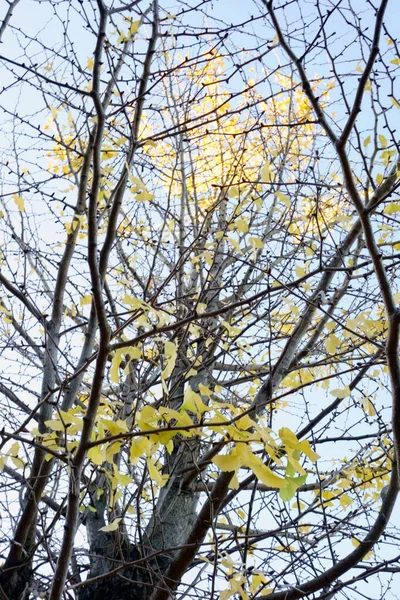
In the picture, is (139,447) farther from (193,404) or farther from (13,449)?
(13,449)

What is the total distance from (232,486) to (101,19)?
1636mm

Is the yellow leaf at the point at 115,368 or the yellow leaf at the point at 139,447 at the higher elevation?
the yellow leaf at the point at 115,368

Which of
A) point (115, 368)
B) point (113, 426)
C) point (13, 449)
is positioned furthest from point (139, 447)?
point (13, 449)

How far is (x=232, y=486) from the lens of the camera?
181 cm

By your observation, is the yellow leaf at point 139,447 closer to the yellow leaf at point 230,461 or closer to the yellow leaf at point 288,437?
the yellow leaf at point 230,461

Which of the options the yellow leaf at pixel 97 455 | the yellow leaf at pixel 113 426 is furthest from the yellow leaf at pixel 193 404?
the yellow leaf at pixel 97 455

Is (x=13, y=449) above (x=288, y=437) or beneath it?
above

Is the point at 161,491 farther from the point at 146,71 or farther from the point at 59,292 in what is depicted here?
the point at 146,71

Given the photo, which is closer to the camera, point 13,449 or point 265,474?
point 265,474

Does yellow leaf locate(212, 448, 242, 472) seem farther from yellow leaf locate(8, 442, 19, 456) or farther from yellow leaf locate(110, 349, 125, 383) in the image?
yellow leaf locate(8, 442, 19, 456)

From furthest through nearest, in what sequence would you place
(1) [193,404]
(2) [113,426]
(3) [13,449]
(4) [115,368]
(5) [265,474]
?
(3) [13,449] < (4) [115,368] < (2) [113,426] < (1) [193,404] < (5) [265,474]

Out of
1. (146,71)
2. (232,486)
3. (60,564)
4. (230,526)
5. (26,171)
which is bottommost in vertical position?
(60,564)

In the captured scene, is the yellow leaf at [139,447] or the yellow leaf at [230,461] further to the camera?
the yellow leaf at [139,447]

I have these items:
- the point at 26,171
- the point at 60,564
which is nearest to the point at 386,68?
the point at 60,564
